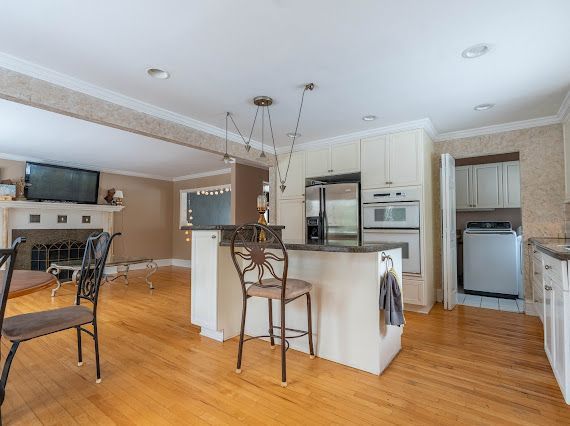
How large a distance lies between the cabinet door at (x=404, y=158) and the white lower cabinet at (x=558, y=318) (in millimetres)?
1728

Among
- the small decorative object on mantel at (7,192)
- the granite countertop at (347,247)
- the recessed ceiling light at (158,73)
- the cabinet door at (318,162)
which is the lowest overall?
the granite countertop at (347,247)

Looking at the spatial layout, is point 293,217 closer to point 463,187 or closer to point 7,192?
point 463,187

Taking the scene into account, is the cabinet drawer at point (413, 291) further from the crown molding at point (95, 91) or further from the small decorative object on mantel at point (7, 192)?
the small decorative object on mantel at point (7, 192)

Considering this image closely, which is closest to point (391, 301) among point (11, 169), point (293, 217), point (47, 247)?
point (293, 217)

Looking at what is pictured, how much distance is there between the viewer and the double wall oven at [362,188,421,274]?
3730 mm

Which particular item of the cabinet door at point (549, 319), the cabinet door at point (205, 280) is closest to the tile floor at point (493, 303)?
the cabinet door at point (549, 319)

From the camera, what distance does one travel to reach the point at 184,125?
365 cm

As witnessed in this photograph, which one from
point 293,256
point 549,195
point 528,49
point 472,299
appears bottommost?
point 472,299

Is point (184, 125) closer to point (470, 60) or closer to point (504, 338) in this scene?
point (470, 60)

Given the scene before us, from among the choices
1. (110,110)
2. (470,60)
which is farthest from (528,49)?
(110,110)

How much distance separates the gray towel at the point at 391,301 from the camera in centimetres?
211

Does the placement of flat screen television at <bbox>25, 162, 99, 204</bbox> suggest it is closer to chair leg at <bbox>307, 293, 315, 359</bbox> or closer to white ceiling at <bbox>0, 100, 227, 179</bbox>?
white ceiling at <bbox>0, 100, 227, 179</bbox>

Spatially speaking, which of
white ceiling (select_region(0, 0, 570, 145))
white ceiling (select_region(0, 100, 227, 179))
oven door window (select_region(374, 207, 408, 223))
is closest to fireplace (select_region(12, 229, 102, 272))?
white ceiling (select_region(0, 100, 227, 179))

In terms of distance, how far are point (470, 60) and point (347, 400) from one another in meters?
2.62
